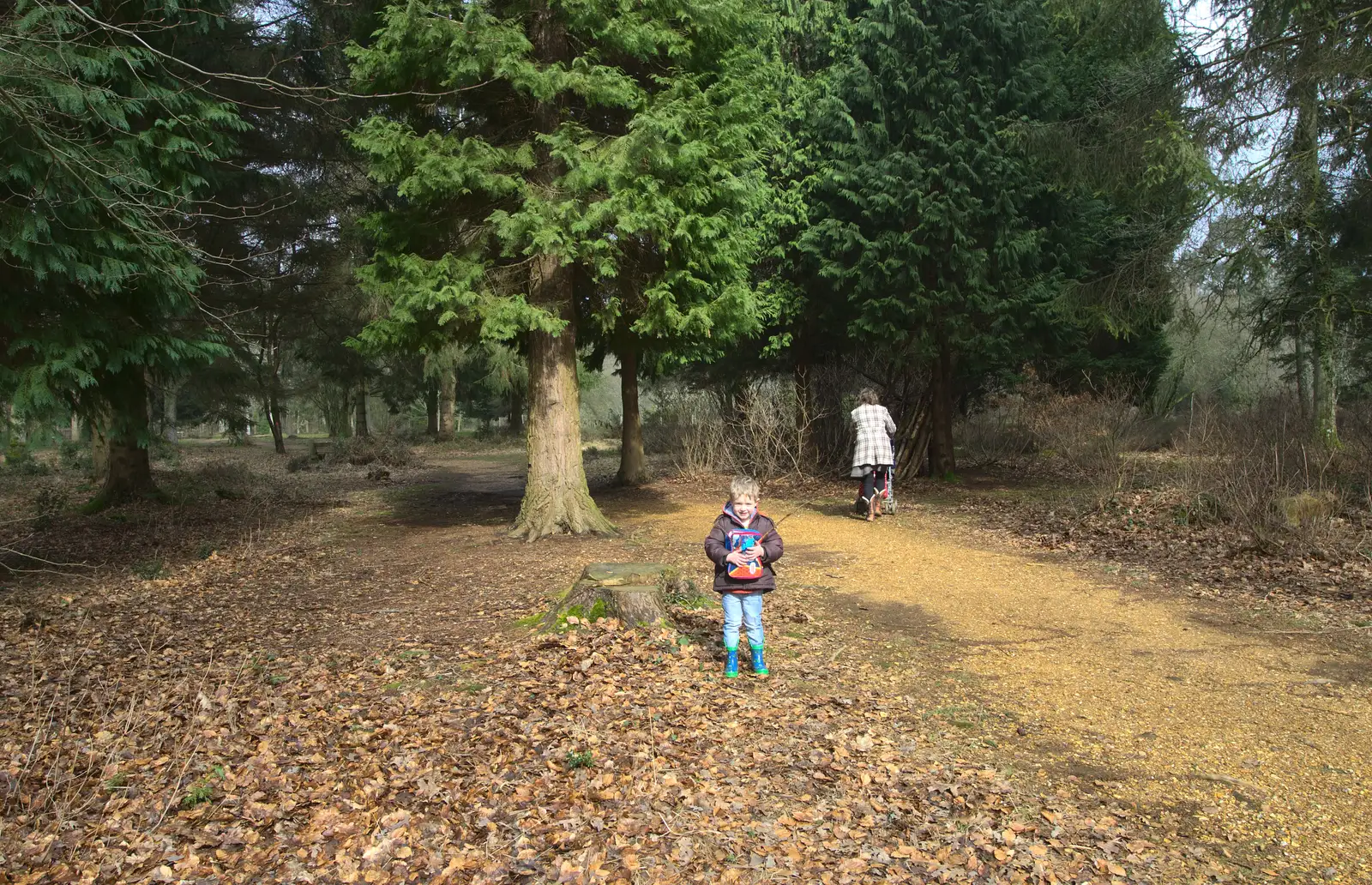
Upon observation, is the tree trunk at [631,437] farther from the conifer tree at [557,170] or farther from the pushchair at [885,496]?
the pushchair at [885,496]

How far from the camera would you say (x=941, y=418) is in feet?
51.5

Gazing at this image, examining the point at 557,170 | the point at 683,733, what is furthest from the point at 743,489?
the point at 557,170

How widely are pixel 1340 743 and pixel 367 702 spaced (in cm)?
530

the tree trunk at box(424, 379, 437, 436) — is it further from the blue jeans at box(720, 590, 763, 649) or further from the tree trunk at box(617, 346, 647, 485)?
the blue jeans at box(720, 590, 763, 649)

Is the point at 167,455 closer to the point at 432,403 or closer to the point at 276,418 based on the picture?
the point at 276,418

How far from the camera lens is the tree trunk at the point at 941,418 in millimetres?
15273

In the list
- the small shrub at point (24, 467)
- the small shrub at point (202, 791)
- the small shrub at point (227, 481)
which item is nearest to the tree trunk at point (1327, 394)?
the small shrub at point (202, 791)

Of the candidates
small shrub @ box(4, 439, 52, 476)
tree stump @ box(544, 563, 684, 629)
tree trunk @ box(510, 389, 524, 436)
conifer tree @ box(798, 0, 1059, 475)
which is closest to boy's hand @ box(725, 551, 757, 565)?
tree stump @ box(544, 563, 684, 629)

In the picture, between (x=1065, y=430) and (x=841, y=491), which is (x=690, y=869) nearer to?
(x=841, y=491)

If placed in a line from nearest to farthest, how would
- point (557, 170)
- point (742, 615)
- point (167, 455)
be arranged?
point (742, 615)
point (557, 170)
point (167, 455)

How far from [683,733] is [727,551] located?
Result: 115cm

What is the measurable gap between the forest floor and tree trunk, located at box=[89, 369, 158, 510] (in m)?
1.55

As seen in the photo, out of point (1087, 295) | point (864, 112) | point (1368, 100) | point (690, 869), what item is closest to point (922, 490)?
point (1087, 295)

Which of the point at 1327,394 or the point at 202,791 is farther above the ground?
the point at 1327,394
